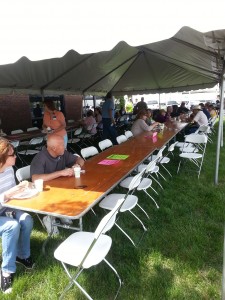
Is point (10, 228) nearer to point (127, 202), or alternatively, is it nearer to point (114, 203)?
point (114, 203)

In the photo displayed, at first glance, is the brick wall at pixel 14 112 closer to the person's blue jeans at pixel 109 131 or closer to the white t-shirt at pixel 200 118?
the person's blue jeans at pixel 109 131

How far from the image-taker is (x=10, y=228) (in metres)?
2.30

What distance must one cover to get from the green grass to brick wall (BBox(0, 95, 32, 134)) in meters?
9.63

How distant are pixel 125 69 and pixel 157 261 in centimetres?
756

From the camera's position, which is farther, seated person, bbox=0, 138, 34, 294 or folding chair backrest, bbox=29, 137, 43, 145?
folding chair backrest, bbox=29, 137, 43, 145

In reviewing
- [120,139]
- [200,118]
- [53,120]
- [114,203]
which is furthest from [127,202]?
[200,118]

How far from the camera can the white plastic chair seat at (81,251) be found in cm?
196

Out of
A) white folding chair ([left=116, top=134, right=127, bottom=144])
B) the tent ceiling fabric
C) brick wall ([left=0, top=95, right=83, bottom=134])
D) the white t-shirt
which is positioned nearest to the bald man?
the tent ceiling fabric

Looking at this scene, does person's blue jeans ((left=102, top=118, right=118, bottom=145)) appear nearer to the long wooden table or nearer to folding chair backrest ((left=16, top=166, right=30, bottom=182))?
the long wooden table

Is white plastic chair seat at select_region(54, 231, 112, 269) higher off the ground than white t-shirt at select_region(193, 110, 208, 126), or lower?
lower

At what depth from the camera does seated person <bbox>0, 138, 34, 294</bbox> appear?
2289 millimetres

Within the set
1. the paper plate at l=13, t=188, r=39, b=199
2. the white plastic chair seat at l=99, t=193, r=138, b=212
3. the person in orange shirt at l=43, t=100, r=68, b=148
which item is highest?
the person in orange shirt at l=43, t=100, r=68, b=148

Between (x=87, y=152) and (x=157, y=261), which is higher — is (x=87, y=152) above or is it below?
above

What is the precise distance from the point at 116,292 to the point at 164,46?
484cm
